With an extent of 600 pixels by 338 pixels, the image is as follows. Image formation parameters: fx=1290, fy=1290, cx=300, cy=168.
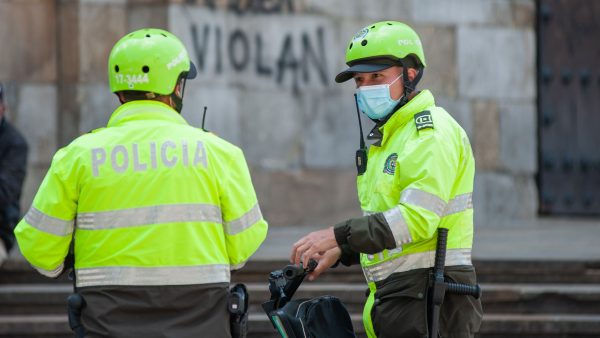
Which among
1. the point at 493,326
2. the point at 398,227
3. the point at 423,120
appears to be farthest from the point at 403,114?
the point at 493,326

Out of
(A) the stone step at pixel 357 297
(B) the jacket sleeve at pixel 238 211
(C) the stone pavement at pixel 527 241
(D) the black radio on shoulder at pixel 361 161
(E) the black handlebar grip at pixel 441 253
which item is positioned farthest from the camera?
(C) the stone pavement at pixel 527 241

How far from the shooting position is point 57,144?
10.5 metres

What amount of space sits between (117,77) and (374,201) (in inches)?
41.5

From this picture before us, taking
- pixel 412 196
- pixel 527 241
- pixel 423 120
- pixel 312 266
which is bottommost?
pixel 527 241

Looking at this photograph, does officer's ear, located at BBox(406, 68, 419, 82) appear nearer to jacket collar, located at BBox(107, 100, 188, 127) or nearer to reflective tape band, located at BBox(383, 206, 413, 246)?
reflective tape band, located at BBox(383, 206, 413, 246)

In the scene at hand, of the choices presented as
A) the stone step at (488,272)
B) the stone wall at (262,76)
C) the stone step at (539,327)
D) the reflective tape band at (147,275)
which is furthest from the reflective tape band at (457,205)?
the stone wall at (262,76)

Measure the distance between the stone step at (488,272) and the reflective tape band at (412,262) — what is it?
3.18m

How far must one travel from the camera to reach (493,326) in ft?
24.9

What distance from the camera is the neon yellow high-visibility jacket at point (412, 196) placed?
4.60 metres

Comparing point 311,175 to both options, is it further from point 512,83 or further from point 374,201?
point 374,201

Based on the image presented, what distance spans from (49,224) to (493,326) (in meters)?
3.83

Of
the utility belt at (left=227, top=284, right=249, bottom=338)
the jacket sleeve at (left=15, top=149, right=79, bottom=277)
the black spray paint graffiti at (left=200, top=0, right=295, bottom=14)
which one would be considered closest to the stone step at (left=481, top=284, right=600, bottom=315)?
the utility belt at (left=227, top=284, right=249, bottom=338)

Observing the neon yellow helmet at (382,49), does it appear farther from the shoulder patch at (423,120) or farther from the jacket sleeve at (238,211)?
the jacket sleeve at (238,211)

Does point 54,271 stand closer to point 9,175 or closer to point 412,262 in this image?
point 412,262
